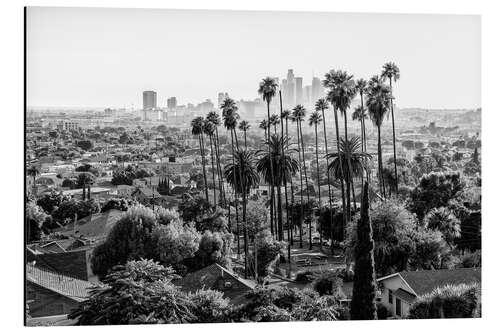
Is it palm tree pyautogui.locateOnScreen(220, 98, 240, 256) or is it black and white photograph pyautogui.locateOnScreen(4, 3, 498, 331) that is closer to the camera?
black and white photograph pyautogui.locateOnScreen(4, 3, 498, 331)

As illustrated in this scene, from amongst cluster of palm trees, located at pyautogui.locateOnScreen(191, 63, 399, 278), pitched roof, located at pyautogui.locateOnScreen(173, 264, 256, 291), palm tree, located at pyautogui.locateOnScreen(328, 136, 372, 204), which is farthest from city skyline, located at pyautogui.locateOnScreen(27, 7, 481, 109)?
pitched roof, located at pyautogui.locateOnScreen(173, 264, 256, 291)

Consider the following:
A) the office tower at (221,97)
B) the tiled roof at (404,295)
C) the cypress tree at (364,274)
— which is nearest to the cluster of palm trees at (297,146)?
the office tower at (221,97)

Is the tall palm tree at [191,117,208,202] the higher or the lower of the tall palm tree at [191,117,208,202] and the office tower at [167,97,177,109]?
the lower

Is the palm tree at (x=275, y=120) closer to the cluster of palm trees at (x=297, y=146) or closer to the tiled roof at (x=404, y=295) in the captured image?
the cluster of palm trees at (x=297, y=146)

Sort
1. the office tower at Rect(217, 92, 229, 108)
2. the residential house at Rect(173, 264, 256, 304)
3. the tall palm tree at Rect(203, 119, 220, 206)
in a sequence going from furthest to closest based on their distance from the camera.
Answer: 1. the tall palm tree at Rect(203, 119, 220, 206)
2. the office tower at Rect(217, 92, 229, 108)
3. the residential house at Rect(173, 264, 256, 304)

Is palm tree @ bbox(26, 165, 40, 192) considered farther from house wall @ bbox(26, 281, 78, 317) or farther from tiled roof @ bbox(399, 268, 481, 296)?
tiled roof @ bbox(399, 268, 481, 296)

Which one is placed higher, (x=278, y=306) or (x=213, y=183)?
(x=213, y=183)
